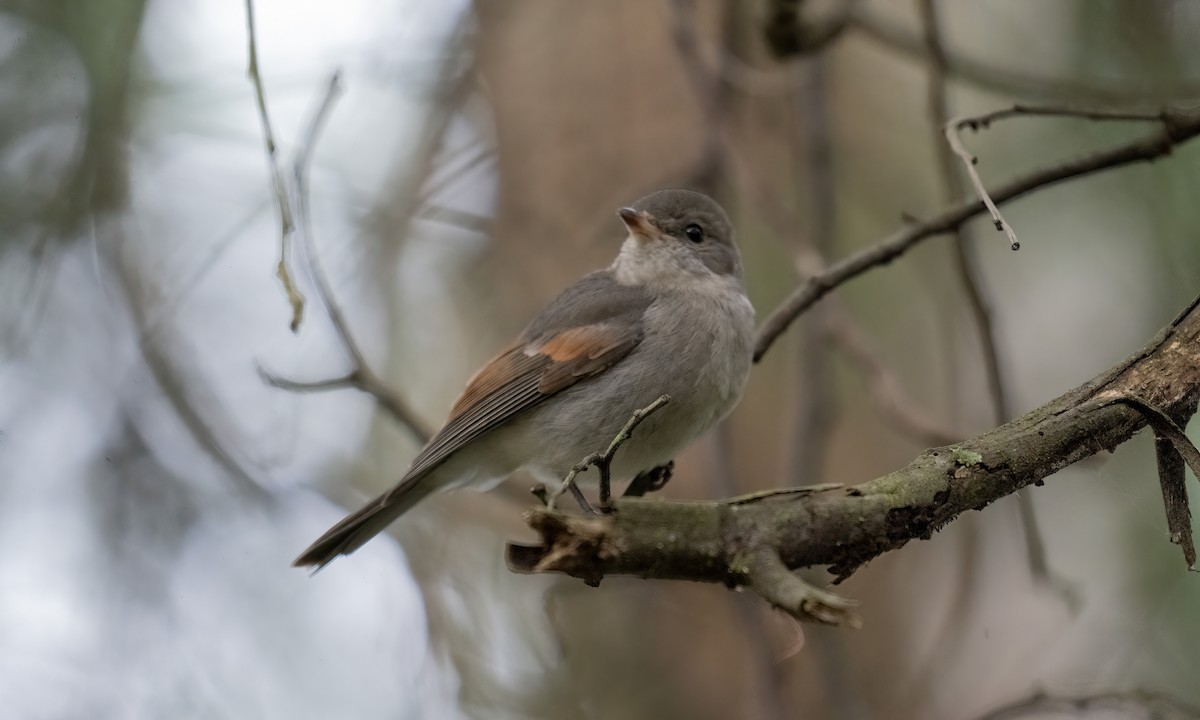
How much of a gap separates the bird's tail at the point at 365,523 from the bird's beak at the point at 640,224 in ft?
4.70

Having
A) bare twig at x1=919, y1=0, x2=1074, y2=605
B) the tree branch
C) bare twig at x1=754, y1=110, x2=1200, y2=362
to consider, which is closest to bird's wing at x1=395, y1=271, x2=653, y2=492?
bare twig at x1=754, y1=110, x2=1200, y2=362

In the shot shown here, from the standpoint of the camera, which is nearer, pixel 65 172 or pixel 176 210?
pixel 65 172

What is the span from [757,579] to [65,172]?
3.72 m

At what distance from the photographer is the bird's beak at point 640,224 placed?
4.54 m

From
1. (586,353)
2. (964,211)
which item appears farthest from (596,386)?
(964,211)

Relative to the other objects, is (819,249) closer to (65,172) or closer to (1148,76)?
(1148,76)

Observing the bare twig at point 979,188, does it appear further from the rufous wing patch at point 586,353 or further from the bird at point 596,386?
the rufous wing patch at point 586,353

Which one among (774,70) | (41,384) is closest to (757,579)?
(41,384)

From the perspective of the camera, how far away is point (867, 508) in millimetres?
2328

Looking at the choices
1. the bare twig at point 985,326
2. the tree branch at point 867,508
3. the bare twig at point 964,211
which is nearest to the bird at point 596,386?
the bare twig at point 964,211

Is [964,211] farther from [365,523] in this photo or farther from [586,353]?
[365,523]

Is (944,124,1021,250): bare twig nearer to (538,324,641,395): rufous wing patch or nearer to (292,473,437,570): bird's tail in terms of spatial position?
(538,324,641,395): rufous wing patch

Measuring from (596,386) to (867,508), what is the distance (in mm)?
1812

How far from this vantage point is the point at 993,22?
6.75 metres
